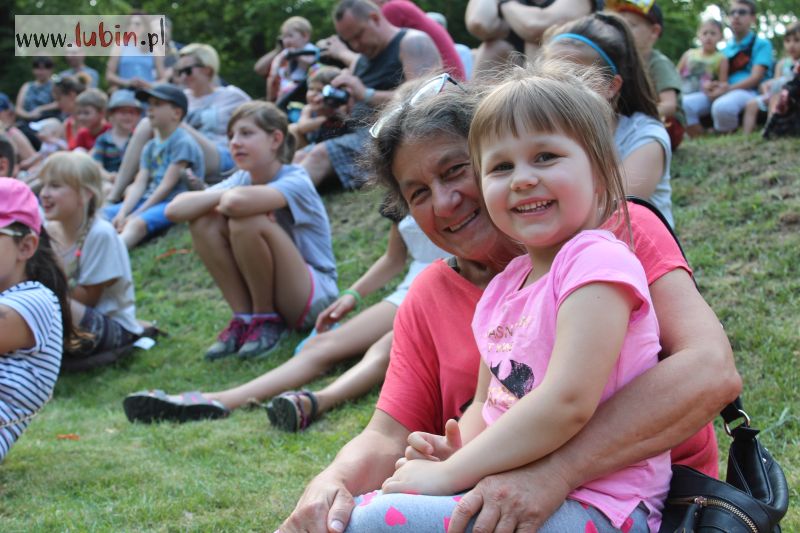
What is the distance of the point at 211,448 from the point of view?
148 inches

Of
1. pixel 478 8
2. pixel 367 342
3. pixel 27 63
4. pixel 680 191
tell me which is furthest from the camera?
pixel 27 63

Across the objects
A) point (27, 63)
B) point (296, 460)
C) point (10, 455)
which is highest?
point (296, 460)

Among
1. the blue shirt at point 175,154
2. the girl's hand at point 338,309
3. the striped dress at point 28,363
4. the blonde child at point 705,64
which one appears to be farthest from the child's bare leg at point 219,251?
the blonde child at point 705,64

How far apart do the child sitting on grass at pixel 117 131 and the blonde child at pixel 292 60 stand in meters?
1.52

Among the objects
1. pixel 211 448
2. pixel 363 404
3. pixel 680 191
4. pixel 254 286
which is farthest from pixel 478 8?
pixel 211 448

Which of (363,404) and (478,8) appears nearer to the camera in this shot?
(363,404)

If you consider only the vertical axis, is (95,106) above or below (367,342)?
below

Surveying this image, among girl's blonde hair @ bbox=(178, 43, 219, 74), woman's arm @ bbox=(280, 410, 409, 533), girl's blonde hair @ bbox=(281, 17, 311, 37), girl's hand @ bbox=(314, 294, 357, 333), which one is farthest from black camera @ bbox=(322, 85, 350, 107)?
woman's arm @ bbox=(280, 410, 409, 533)

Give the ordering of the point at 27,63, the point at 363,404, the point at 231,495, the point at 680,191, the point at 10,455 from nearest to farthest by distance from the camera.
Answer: the point at 231,495, the point at 10,455, the point at 363,404, the point at 680,191, the point at 27,63

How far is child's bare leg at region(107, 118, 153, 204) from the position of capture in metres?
8.69

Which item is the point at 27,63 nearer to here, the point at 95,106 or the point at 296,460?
the point at 95,106

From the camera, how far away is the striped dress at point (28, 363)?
3320 mm

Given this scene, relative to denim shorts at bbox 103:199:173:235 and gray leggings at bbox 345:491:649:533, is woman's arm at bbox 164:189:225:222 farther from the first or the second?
gray leggings at bbox 345:491:649:533

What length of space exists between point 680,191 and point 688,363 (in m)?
4.14
